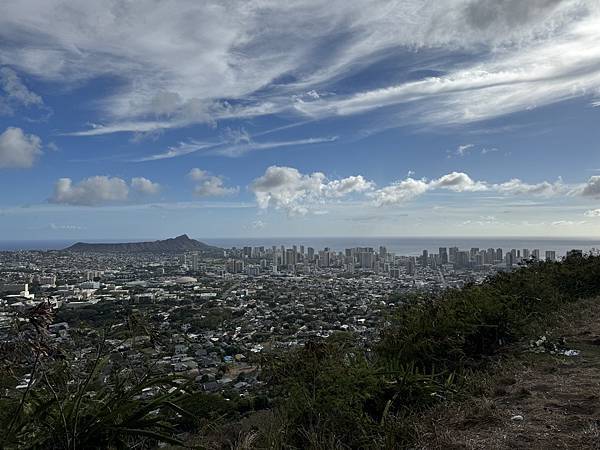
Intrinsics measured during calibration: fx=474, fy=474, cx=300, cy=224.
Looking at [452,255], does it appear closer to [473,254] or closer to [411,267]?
[473,254]

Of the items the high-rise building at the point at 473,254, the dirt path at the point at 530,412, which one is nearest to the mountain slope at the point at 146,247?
the high-rise building at the point at 473,254

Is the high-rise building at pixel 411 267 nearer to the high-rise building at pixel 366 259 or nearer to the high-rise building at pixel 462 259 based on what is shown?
Result: the high-rise building at pixel 462 259

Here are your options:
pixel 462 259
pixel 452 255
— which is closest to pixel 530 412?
pixel 462 259

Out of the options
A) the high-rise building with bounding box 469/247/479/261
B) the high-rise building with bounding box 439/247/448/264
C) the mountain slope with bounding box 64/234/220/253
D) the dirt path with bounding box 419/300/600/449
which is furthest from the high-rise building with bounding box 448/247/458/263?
the mountain slope with bounding box 64/234/220/253

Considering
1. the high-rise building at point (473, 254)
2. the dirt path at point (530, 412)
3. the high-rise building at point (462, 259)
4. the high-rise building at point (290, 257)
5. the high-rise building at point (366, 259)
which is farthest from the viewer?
the high-rise building at point (290, 257)

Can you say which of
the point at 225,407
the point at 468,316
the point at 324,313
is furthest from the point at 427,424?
the point at 324,313

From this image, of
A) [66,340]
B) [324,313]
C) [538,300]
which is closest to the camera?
[66,340]

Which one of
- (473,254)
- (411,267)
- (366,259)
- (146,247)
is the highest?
(473,254)

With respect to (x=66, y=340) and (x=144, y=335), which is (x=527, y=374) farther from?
(x=66, y=340)
